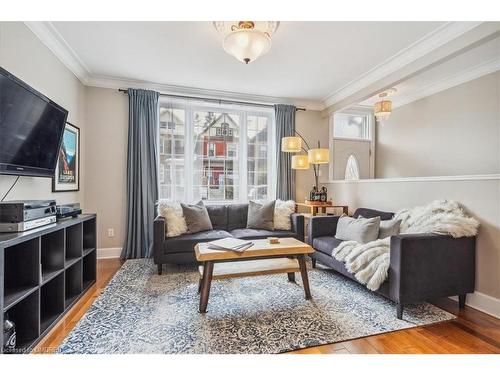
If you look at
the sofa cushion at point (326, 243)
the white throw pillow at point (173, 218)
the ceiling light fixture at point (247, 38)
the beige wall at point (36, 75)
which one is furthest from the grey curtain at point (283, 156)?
the beige wall at point (36, 75)

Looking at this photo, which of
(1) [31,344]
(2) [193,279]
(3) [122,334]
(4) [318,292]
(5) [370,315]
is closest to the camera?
(1) [31,344]

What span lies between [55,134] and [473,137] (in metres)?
4.74

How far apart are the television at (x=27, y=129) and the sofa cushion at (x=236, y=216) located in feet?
6.99

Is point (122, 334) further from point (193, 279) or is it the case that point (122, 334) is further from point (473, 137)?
point (473, 137)

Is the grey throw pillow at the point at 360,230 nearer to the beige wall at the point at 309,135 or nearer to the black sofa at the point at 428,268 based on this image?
the black sofa at the point at 428,268

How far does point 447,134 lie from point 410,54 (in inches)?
63.5

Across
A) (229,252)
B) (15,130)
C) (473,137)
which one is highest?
(473,137)

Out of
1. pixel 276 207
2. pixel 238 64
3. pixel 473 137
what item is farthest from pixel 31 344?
pixel 473 137

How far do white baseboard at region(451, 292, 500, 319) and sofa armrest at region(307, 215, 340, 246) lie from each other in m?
1.40

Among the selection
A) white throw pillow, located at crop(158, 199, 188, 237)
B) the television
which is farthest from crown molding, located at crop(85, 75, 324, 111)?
white throw pillow, located at crop(158, 199, 188, 237)

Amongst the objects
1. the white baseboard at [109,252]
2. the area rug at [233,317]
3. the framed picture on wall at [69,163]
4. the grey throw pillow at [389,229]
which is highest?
the framed picture on wall at [69,163]

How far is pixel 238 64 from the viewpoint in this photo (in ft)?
10.1

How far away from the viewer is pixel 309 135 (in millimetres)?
4504

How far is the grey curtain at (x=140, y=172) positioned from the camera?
3598 millimetres
